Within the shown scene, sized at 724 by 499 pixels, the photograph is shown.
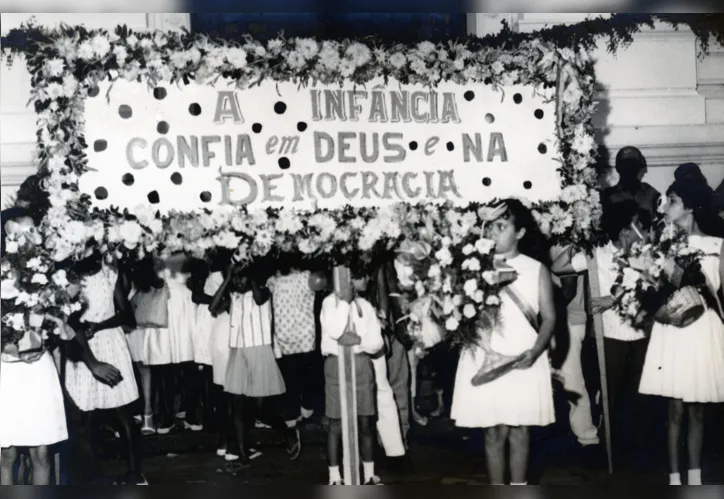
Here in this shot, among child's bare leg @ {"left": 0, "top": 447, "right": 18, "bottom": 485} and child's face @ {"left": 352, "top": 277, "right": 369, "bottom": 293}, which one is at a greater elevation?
child's face @ {"left": 352, "top": 277, "right": 369, "bottom": 293}

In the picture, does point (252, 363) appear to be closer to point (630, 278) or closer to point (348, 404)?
point (348, 404)

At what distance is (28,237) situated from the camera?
3.42 metres

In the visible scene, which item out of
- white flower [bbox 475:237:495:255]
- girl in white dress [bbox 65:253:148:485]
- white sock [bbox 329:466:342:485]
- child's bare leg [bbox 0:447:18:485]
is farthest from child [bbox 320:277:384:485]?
child's bare leg [bbox 0:447:18:485]

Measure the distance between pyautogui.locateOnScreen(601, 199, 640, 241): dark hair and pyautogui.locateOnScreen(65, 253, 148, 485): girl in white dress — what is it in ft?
7.49

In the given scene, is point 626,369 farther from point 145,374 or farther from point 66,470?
point 66,470

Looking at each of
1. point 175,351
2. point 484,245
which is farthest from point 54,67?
point 484,245

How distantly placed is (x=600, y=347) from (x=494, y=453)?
0.72 meters

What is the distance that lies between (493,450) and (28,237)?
237 centimetres

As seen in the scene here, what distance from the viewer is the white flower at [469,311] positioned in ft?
11.4

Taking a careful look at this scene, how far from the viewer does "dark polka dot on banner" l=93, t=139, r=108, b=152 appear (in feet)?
11.3

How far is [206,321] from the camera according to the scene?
136 inches

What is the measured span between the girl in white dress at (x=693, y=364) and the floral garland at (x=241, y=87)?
67 cm

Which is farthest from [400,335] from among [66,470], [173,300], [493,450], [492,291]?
[66,470]

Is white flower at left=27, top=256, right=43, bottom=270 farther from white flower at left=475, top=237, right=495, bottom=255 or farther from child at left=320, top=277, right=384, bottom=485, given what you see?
white flower at left=475, top=237, right=495, bottom=255
